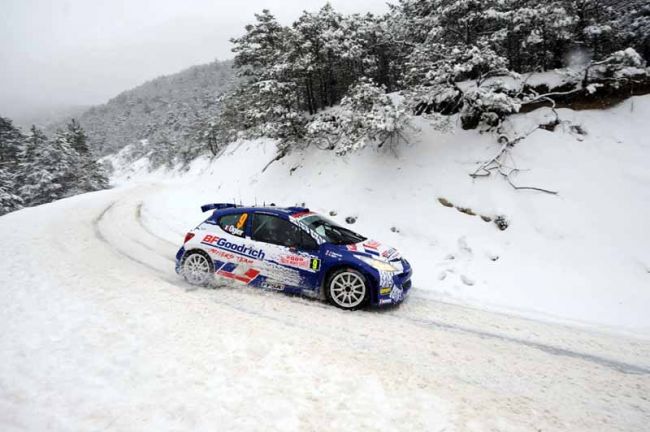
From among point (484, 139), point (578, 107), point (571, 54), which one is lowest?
point (484, 139)

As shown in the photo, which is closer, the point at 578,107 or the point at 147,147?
the point at 578,107

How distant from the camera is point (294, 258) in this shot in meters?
6.27

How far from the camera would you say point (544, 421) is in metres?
3.36

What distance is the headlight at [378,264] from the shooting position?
19.6ft

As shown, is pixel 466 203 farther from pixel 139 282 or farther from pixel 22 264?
pixel 22 264

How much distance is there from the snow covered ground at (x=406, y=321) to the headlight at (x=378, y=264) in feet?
2.33

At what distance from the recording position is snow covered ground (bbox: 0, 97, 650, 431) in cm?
342

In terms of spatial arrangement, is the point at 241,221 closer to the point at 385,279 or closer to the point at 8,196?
the point at 385,279

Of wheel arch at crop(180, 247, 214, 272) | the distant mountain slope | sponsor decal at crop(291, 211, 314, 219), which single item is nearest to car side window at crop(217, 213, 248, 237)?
wheel arch at crop(180, 247, 214, 272)

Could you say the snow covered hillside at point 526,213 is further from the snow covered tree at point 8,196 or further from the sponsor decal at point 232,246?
the snow covered tree at point 8,196

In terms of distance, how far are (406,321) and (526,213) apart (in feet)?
16.9

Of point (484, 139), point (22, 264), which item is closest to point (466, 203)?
point (484, 139)

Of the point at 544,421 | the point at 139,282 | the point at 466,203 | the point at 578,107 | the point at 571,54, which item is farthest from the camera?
the point at 571,54

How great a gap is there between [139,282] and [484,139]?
32.3 feet
